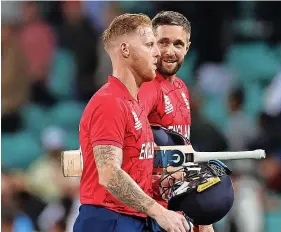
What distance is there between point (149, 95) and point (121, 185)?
1.02 m

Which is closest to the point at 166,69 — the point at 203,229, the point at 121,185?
the point at 203,229

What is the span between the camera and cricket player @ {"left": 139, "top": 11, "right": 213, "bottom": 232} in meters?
4.86

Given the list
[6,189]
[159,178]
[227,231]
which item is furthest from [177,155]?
[6,189]

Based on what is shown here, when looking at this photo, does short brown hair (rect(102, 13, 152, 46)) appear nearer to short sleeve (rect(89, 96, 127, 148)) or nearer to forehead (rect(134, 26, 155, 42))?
forehead (rect(134, 26, 155, 42))

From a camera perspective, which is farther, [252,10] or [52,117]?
[252,10]

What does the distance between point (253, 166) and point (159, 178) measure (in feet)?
13.1

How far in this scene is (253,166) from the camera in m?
8.40

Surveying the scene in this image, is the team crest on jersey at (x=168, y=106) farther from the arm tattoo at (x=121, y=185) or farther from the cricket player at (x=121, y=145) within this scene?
the arm tattoo at (x=121, y=185)

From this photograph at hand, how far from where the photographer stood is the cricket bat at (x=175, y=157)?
4.46 m

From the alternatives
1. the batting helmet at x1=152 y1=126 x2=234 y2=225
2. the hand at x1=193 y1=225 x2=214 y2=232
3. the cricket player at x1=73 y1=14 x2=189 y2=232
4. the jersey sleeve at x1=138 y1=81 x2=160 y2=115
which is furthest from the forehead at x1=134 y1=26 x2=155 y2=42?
the hand at x1=193 y1=225 x2=214 y2=232

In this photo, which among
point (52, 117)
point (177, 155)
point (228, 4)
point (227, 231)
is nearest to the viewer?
point (177, 155)

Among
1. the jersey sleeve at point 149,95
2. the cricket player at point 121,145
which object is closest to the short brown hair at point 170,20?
the jersey sleeve at point 149,95

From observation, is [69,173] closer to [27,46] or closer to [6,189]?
[6,189]

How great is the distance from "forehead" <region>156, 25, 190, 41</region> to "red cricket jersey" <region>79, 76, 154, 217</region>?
0.80 m
